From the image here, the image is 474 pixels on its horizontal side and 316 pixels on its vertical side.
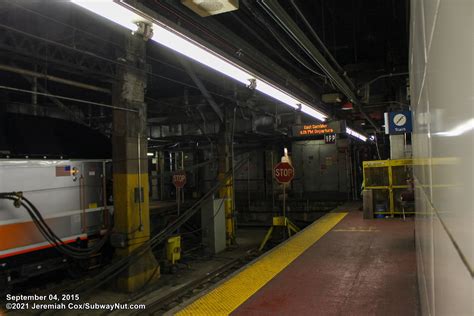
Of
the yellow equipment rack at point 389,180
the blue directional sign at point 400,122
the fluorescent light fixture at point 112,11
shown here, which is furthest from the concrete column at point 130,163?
the yellow equipment rack at point 389,180

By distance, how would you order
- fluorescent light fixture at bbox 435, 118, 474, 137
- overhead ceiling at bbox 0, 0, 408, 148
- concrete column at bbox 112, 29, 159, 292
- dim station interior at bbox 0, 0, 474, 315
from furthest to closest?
1. concrete column at bbox 112, 29, 159, 292
2. overhead ceiling at bbox 0, 0, 408, 148
3. dim station interior at bbox 0, 0, 474, 315
4. fluorescent light fixture at bbox 435, 118, 474, 137

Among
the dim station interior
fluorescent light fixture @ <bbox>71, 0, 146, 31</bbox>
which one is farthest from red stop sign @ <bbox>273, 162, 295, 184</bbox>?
fluorescent light fixture @ <bbox>71, 0, 146, 31</bbox>

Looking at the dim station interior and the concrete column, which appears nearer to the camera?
the dim station interior

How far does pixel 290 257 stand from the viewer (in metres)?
6.34

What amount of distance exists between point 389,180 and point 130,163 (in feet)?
22.3

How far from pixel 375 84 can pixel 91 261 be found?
32.7 ft

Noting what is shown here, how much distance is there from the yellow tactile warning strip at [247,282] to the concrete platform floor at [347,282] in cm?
12

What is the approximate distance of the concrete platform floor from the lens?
4.10 meters

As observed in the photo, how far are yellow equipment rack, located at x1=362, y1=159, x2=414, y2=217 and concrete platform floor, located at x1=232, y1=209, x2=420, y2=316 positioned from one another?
249 centimetres

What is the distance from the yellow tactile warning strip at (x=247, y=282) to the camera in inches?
161

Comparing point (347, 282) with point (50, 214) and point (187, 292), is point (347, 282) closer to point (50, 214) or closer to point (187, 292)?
point (187, 292)

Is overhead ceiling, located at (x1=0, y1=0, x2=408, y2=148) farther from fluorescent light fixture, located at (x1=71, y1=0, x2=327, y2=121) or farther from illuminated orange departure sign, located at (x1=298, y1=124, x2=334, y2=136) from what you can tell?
illuminated orange departure sign, located at (x1=298, y1=124, x2=334, y2=136)

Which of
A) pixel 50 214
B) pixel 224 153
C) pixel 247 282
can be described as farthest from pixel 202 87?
pixel 247 282

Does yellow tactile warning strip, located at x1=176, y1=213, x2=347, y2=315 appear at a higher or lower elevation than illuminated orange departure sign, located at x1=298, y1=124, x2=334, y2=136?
lower
